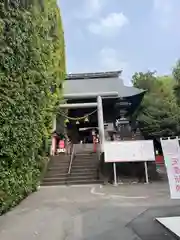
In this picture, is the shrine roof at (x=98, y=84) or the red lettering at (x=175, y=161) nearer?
the red lettering at (x=175, y=161)

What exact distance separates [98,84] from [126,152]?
11441 millimetres

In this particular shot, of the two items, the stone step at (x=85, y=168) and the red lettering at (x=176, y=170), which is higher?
the red lettering at (x=176, y=170)

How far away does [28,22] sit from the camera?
1023 centimetres

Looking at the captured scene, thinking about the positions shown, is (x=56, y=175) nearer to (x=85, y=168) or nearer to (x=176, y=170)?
(x=85, y=168)

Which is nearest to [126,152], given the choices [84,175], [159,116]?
[84,175]

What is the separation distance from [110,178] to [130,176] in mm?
1007

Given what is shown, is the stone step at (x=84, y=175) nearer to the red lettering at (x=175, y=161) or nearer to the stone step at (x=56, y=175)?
the stone step at (x=56, y=175)

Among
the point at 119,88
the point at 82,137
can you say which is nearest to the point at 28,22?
the point at 119,88

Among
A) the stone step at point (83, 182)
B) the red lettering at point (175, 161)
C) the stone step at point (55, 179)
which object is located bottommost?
the stone step at point (83, 182)

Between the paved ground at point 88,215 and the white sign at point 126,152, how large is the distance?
272 centimetres

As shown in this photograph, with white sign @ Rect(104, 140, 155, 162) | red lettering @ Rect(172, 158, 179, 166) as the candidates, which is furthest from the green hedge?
red lettering @ Rect(172, 158, 179, 166)

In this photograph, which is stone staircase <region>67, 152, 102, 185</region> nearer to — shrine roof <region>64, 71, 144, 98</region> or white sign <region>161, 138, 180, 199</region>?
shrine roof <region>64, 71, 144, 98</region>

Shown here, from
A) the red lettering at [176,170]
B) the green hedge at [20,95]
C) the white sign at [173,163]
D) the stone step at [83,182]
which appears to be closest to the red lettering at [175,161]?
the white sign at [173,163]

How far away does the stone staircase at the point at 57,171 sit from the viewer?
14641 millimetres
